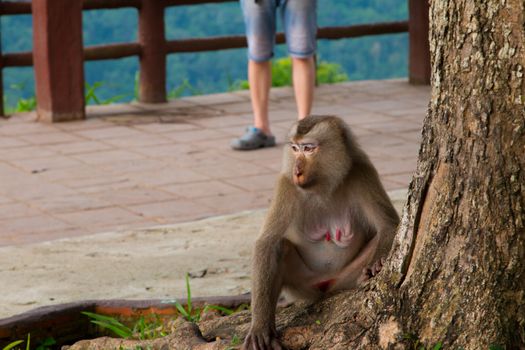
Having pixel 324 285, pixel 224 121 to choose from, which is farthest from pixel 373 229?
pixel 224 121

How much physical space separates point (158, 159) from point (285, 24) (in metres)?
1.28

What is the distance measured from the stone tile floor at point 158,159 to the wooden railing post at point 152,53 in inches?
6.5

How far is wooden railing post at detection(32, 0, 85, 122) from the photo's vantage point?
921cm

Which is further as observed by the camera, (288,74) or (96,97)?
(288,74)

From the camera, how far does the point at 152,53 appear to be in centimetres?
1024

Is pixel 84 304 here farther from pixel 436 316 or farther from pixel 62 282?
pixel 436 316

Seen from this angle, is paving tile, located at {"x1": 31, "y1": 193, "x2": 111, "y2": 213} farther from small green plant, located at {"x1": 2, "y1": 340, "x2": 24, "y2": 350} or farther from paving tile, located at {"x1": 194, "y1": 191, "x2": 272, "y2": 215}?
small green plant, located at {"x1": 2, "y1": 340, "x2": 24, "y2": 350}

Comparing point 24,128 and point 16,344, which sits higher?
point 24,128

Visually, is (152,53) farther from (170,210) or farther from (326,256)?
(326,256)

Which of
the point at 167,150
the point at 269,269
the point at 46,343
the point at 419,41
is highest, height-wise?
the point at 419,41

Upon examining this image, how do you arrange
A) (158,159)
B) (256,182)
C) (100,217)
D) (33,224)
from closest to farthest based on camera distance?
(33,224) → (100,217) → (256,182) → (158,159)

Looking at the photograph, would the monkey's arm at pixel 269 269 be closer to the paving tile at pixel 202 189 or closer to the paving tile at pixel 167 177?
the paving tile at pixel 202 189

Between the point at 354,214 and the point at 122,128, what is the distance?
5182 millimetres

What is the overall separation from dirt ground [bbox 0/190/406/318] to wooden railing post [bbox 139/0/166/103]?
12.9ft
